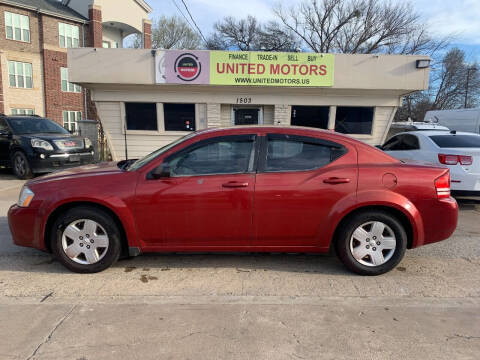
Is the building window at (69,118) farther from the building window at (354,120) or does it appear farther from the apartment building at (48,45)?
the building window at (354,120)

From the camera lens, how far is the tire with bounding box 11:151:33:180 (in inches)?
357

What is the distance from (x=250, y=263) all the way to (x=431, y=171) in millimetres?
2229

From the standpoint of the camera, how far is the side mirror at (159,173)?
11.5 ft

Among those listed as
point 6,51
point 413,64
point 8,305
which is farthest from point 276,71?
point 6,51

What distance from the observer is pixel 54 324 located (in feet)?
9.04

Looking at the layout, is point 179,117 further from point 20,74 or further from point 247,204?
point 20,74

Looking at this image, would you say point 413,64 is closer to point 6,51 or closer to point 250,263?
point 250,263

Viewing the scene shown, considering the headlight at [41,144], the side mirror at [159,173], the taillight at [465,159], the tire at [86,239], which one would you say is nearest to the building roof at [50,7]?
the headlight at [41,144]

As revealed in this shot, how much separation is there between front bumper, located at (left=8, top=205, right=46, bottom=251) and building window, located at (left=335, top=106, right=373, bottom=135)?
10202 millimetres

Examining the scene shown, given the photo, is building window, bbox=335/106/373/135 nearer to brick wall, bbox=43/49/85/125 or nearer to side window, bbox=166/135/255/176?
side window, bbox=166/135/255/176

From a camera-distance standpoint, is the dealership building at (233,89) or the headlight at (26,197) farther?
the dealership building at (233,89)

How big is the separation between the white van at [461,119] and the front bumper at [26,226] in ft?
54.4

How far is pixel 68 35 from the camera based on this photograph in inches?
1014

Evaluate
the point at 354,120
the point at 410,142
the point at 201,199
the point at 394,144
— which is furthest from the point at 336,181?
the point at 354,120
